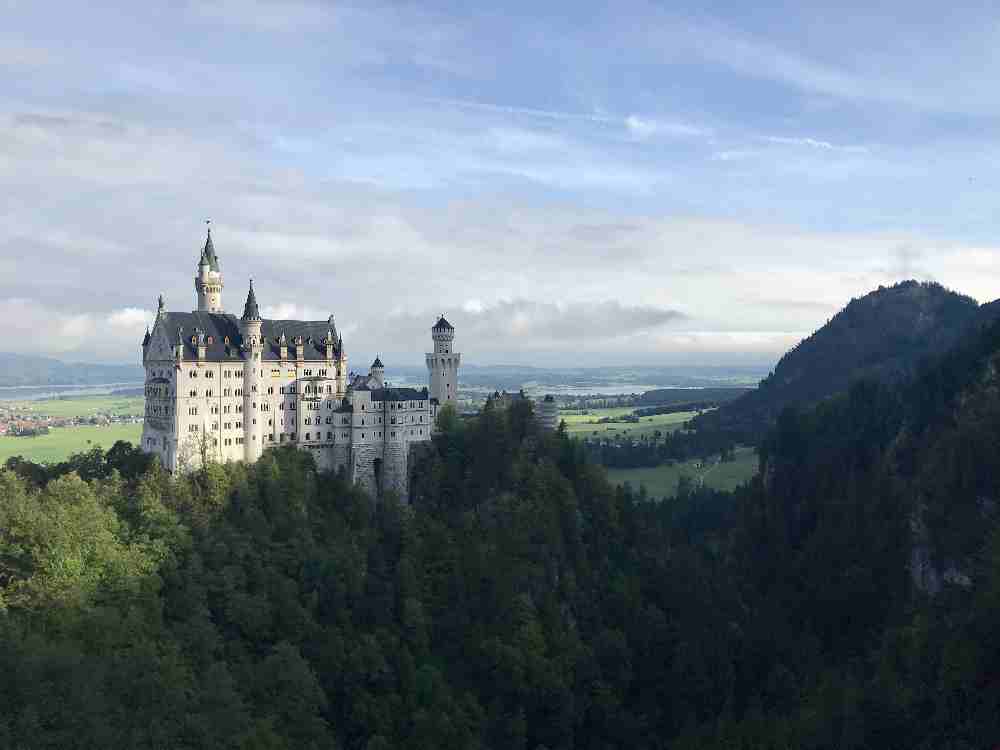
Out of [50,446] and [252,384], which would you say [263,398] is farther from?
[50,446]

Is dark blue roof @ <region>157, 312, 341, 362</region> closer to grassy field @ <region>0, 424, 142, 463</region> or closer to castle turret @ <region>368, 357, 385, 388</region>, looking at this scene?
castle turret @ <region>368, 357, 385, 388</region>

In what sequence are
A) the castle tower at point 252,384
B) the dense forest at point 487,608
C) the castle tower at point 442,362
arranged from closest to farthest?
the dense forest at point 487,608 → the castle tower at point 252,384 → the castle tower at point 442,362

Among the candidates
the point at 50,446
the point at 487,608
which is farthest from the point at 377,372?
the point at 50,446

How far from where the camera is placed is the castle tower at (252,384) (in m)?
103

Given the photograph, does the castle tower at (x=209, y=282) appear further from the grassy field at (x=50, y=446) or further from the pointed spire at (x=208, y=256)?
the grassy field at (x=50, y=446)

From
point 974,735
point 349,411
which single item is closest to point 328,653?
point 349,411

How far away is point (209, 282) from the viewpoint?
360 ft

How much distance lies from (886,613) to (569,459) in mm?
44617

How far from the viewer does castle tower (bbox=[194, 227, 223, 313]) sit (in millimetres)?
109125

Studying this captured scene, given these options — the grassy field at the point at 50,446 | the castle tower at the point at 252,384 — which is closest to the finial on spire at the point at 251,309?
the castle tower at the point at 252,384

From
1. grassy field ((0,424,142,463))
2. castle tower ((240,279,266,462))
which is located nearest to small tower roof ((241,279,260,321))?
castle tower ((240,279,266,462))

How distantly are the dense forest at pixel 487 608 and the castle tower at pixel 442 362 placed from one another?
21.0ft

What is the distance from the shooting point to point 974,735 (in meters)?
64.1

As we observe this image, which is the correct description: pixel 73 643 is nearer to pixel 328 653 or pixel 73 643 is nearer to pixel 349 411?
pixel 328 653
